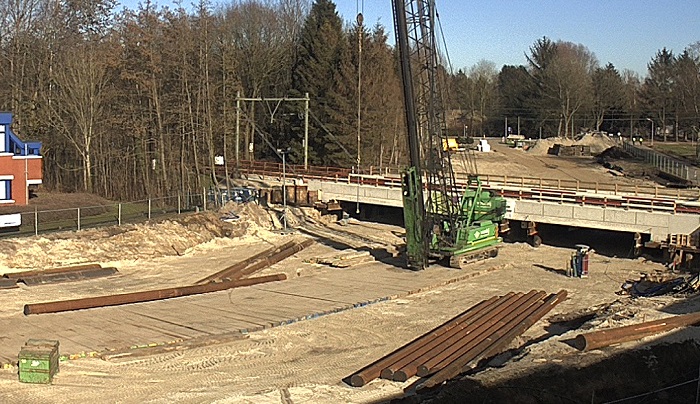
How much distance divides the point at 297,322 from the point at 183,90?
27556 millimetres

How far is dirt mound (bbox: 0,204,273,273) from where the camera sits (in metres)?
31.7

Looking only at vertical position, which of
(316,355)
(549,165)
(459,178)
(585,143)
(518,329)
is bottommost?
(316,355)

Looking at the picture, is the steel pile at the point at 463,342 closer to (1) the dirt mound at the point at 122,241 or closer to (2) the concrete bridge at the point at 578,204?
(2) the concrete bridge at the point at 578,204

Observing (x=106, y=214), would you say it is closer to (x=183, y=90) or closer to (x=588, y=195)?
(x=183, y=90)

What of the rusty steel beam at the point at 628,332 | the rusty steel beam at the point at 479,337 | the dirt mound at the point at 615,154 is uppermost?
the dirt mound at the point at 615,154

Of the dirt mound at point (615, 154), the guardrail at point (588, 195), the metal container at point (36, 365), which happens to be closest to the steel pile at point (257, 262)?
the guardrail at point (588, 195)

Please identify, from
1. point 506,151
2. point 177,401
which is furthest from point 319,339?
point 506,151

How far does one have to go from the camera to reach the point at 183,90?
4809 cm

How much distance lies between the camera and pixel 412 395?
1590cm

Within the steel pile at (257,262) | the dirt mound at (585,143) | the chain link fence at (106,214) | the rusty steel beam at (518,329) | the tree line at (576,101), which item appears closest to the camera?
the rusty steel beam at (518,329)

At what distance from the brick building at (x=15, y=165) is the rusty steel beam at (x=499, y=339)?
2530 centimetres

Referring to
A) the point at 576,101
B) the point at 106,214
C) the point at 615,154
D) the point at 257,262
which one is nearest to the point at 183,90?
the point at 106,214

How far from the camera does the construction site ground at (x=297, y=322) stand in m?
16.6

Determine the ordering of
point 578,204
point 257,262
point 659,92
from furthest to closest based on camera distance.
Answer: point 659,92 < point 578,204 < point 257,262
